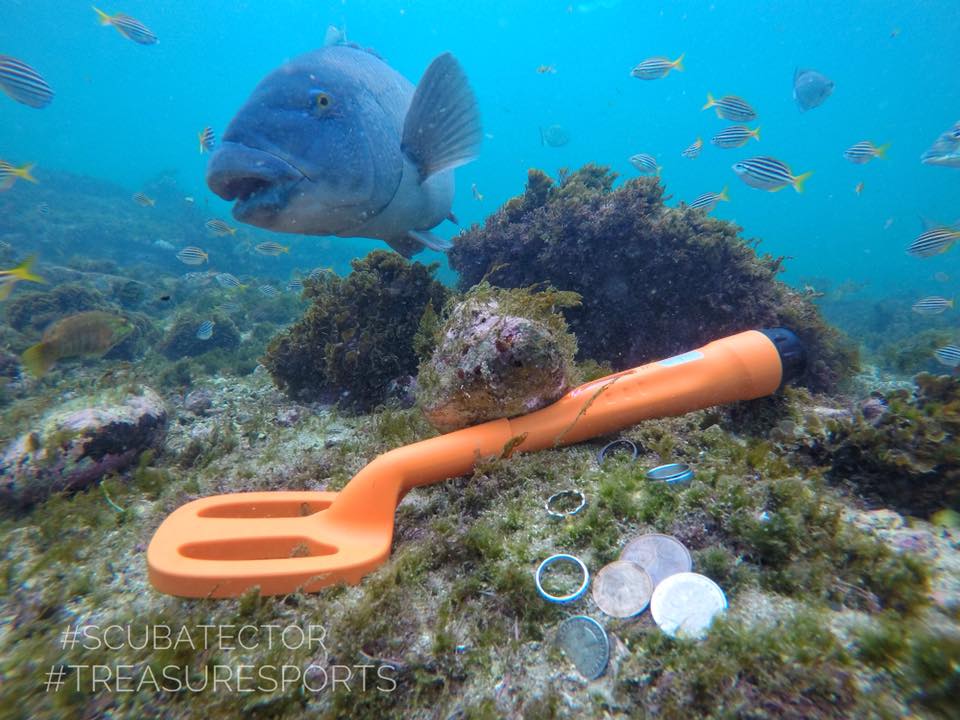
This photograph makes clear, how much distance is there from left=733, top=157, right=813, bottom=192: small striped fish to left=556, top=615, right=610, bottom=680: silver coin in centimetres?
818

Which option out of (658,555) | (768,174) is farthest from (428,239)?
(768,174)

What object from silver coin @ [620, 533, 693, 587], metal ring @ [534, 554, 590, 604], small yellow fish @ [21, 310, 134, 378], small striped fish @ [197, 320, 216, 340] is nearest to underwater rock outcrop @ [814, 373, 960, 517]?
silver coin @ [620, 533, 693, 587]

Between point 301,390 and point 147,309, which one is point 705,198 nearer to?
point 301,390

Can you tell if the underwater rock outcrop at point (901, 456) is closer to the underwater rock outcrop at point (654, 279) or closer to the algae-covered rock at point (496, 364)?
the algae-covered rock at point (496, 364)

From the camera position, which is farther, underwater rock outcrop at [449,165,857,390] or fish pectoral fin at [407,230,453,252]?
underwater rock outcrop at [449,165,857,390]

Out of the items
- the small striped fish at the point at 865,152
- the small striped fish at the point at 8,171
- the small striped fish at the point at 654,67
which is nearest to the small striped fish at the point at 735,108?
the small striped fish at the point at 654,67

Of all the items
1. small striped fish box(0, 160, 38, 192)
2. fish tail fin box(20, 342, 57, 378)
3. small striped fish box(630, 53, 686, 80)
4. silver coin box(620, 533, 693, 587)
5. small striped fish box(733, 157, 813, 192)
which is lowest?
silver coin box(620, 533, 693, 587)

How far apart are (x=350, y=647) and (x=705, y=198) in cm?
844

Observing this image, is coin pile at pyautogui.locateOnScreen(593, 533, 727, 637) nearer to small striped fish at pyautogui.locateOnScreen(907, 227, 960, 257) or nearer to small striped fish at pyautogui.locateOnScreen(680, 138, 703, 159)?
small striped fish at pyautogui.locateOnScreen(907, 227, 960, 257)

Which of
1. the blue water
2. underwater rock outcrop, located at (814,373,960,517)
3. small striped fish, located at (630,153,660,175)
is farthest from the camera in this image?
the blue water

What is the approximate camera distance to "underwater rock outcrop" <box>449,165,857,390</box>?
5371mm

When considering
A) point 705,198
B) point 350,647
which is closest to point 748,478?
point 350,647

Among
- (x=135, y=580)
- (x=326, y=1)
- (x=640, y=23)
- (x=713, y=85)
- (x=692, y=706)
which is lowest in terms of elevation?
(x=135, y=580)

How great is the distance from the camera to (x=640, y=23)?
10200cm
